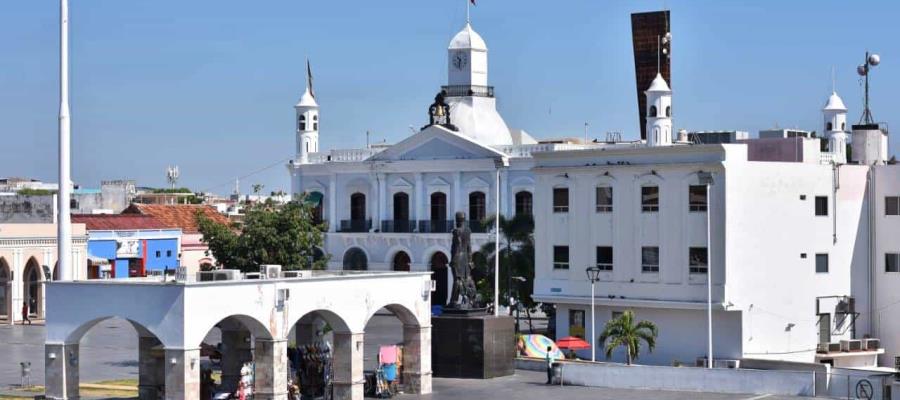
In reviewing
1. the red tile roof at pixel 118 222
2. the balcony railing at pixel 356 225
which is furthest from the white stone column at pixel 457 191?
the red tile roof at pixel 118 222

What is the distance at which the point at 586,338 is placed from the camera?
162 feet

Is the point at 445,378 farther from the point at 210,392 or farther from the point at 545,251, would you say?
the point at 545,251

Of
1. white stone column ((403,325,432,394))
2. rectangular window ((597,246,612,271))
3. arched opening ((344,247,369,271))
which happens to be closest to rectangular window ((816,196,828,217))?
rectangular window ((597,246,612,271))

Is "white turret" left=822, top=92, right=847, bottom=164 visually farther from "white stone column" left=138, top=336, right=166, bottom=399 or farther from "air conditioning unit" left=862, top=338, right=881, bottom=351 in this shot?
"white stone column" left=138, top=336, right=166, bottom=399

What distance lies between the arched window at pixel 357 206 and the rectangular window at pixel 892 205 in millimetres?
32016

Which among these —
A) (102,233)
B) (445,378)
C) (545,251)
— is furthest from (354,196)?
(445,378)

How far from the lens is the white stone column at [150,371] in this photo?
116 ft

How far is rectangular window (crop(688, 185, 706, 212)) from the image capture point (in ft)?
154

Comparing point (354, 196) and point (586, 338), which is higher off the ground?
point (354, 196)

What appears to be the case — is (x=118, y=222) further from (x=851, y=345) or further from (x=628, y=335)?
(x=628, y=335)

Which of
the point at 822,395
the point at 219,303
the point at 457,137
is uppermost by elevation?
the point at 457,137

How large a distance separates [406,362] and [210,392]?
4.89m

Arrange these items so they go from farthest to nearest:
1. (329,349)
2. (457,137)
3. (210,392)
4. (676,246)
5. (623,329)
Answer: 1. (457,137)
2. (676,246)
3. (623,329)
4. (329,349)
5. (210,392)

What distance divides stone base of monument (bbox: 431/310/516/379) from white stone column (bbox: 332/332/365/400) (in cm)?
548
